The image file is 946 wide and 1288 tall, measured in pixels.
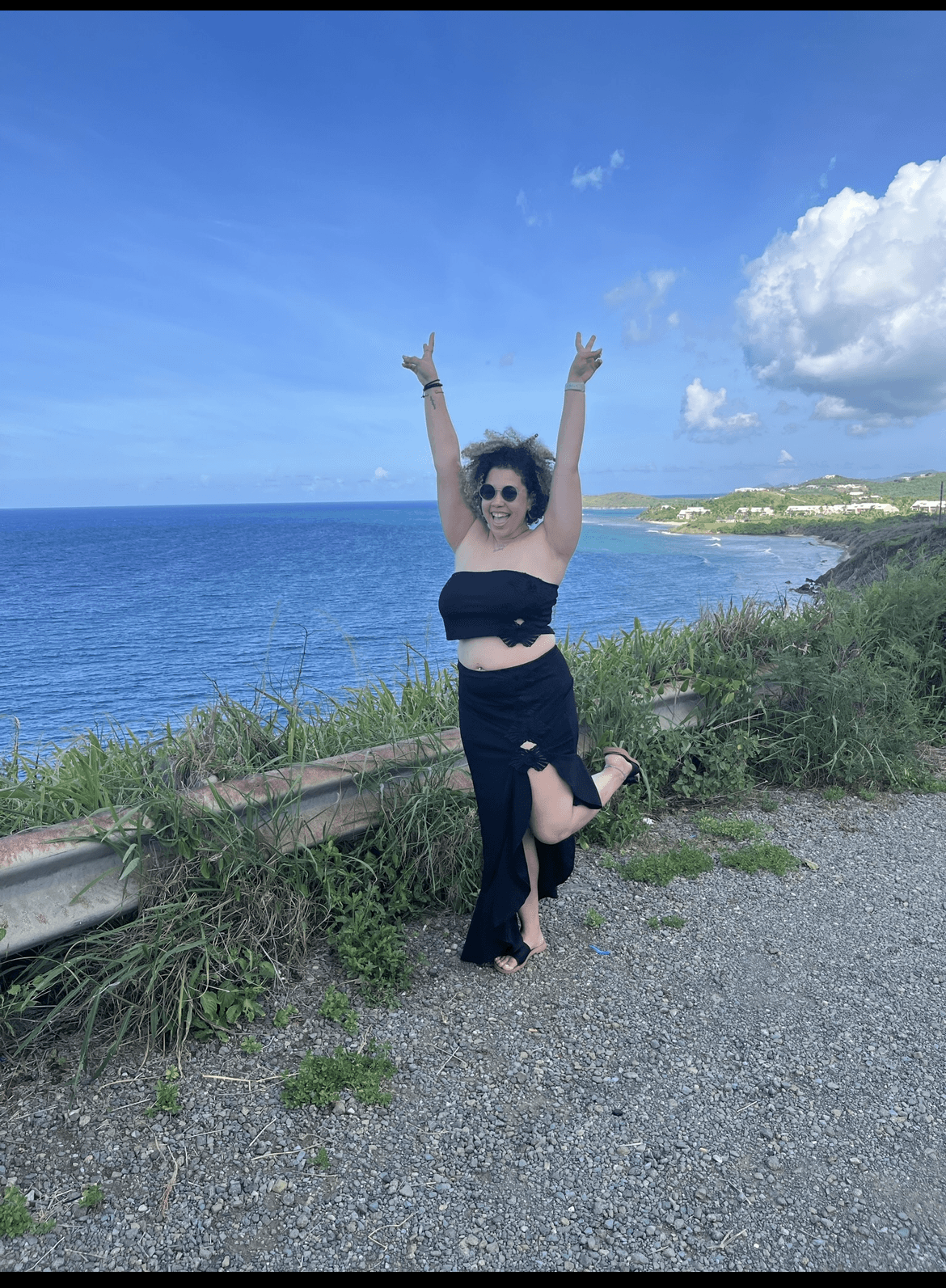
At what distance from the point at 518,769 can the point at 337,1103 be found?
1.36m

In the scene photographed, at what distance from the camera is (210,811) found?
307 centimetres

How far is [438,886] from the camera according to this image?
3639 mm

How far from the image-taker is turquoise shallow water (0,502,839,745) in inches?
542

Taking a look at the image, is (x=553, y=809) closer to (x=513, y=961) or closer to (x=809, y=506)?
(x=513, y=961)

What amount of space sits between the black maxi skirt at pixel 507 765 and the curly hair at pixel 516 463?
704mm

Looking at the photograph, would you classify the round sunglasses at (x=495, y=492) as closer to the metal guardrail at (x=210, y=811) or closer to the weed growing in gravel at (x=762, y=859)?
the metal guardrail at (x=210, y=811)

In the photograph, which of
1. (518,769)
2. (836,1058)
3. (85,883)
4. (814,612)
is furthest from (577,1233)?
(814,612)

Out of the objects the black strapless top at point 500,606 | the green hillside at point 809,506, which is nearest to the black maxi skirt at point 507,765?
the black strapless top at point 500,606

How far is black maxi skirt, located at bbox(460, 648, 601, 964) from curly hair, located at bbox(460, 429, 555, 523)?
0.70 metres

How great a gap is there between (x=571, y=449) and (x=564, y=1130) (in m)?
2.47

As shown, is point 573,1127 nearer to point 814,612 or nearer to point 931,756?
point 931,756

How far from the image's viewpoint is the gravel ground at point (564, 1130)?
2.04 m

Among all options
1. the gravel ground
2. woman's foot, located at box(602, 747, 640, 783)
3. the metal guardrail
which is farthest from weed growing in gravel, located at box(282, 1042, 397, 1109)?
woman's foot, located at box(602, 747, 640, 783)

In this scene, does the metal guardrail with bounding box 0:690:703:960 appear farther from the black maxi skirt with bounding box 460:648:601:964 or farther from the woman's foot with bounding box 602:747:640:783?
the woman's foot with bounding box 602:747:640:783
